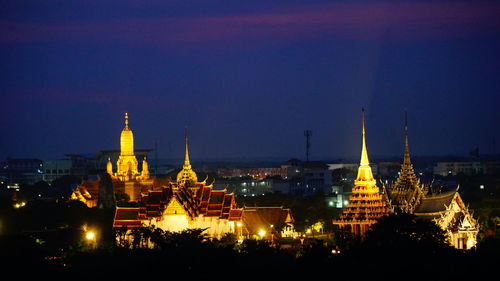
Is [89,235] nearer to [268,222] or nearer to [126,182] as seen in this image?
[268,222]

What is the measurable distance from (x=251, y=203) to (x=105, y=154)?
98387 mm

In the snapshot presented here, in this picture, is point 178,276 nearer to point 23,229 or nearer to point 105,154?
point 23,229

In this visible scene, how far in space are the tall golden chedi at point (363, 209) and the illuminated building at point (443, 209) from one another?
1.09 m

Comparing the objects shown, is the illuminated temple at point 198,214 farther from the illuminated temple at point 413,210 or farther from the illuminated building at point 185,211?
the illuminated temple at point 413,210

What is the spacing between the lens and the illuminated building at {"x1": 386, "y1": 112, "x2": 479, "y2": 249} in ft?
243

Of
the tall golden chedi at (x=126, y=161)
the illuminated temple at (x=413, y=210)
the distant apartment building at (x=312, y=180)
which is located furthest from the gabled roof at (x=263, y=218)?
the distant apartment building at (x=312, y=180)

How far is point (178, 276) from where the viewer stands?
50.8 m

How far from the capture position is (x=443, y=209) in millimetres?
76125

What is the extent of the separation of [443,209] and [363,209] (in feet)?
15.2

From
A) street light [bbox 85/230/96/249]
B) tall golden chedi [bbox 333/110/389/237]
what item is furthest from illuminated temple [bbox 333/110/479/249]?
street light [bbox 85/230/96/249]

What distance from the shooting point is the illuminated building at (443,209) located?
73.9m

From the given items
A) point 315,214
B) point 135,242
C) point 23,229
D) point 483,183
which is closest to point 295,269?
point 135,242

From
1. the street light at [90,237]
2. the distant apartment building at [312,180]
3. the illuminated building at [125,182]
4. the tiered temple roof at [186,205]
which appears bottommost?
the street light at [90,237]

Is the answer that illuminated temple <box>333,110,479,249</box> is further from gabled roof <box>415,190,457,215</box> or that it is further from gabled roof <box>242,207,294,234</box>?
gabled roof <box>242,207,294,234</box>
